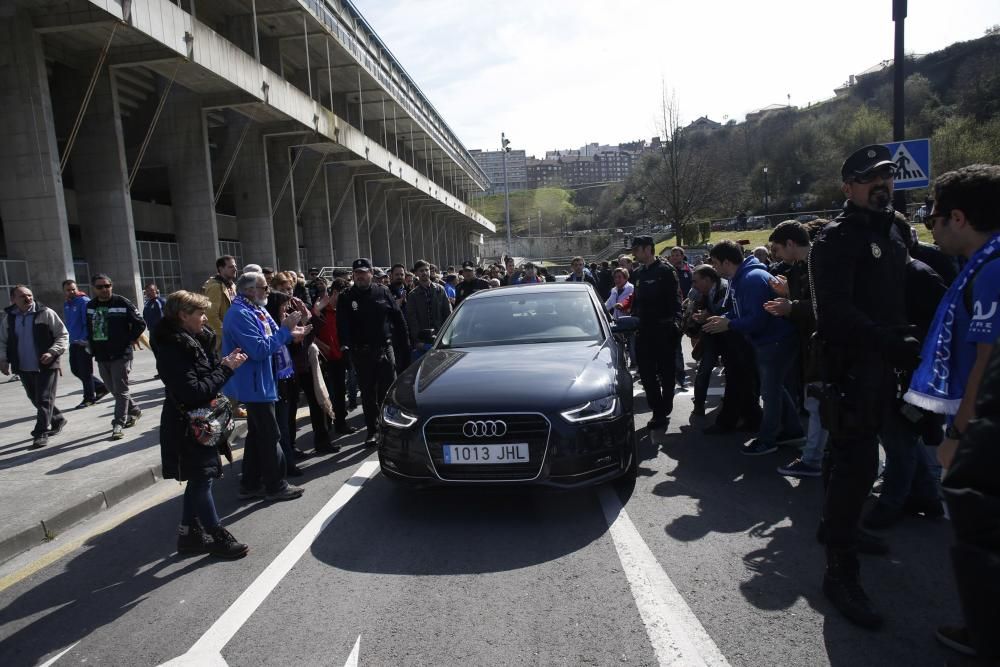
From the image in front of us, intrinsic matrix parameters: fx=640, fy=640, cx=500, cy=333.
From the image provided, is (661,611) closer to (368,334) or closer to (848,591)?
(848,591)

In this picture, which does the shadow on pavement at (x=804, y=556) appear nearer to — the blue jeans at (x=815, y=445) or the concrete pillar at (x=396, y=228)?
the blue jeans at (x=815, y=445)

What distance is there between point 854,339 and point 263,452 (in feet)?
13.7

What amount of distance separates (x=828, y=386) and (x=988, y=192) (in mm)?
1066

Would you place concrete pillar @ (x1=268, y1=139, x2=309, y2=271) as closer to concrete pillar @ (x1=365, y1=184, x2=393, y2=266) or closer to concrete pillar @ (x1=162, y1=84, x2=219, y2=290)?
concrete pillar @ (x1=162, y1=84, x2=219, y2=290)

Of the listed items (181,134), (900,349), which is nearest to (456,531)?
(900,349)

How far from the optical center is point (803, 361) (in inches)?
195

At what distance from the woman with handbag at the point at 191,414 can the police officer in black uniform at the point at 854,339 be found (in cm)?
349

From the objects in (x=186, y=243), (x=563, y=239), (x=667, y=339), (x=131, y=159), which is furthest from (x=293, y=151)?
(x=563, y=239)

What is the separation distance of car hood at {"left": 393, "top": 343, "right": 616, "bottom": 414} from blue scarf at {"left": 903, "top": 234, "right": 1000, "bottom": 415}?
86.2 inches

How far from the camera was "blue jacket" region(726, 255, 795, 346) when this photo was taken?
5508 millimetres

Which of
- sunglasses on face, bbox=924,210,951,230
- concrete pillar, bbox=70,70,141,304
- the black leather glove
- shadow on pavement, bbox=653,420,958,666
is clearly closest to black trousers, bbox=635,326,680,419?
shadow on pavement, bbox=653,420,958,666

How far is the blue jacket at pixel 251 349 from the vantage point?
4.72 meters

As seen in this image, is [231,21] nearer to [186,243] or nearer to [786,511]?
[186,243]

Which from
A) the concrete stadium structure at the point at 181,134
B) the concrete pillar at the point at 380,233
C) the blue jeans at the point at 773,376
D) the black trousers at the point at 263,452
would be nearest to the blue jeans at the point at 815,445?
the blue jeans at the point at 773,376
